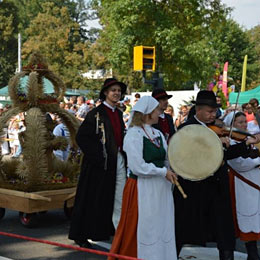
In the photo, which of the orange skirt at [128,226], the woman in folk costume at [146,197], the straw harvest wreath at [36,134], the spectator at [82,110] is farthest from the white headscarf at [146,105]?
the spectator at [82,110]

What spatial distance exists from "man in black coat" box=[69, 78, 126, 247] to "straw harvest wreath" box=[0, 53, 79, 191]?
1.37 metres

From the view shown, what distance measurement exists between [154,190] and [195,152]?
47 cm

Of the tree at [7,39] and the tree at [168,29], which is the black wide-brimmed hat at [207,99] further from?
the tree at [7,39]

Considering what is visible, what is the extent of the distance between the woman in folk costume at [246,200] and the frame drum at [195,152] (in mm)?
890

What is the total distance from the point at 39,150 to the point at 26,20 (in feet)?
217

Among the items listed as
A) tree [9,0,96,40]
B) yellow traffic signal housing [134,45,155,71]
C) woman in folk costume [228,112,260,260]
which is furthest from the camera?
tree [9,0,96,40]

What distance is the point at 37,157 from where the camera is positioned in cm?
732

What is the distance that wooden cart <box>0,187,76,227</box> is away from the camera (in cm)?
707

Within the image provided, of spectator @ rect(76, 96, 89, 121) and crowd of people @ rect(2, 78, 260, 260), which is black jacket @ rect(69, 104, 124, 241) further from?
spectator @ rect(76, 96, 89, 121)

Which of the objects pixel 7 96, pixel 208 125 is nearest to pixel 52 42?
pixel 7 96

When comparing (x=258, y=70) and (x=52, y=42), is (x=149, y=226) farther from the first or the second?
(x=258, y=70)

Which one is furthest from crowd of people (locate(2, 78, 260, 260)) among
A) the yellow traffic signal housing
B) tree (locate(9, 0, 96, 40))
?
tree (locate(9, 0, 96, 40))

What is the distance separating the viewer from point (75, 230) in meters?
6.07

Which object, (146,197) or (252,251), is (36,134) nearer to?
(146,197)
